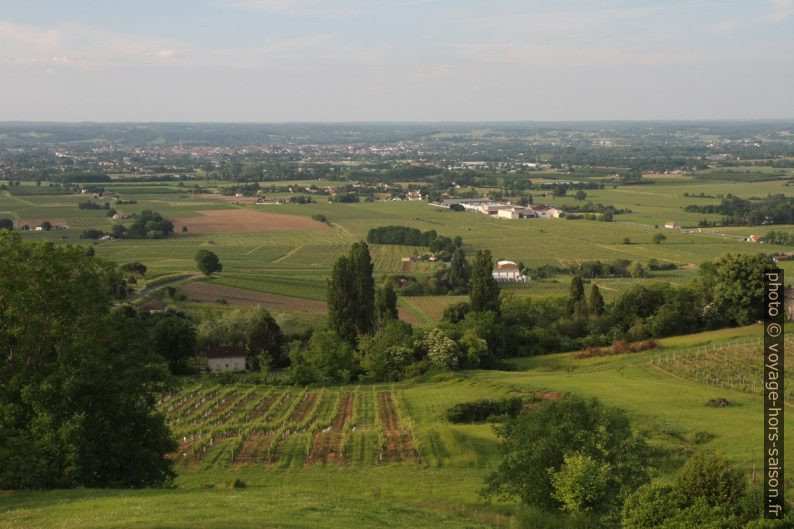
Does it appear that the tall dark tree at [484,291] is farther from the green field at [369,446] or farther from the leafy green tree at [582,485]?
the leafy green tree at [582,485]

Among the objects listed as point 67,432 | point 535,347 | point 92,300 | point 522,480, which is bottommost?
point 535,347

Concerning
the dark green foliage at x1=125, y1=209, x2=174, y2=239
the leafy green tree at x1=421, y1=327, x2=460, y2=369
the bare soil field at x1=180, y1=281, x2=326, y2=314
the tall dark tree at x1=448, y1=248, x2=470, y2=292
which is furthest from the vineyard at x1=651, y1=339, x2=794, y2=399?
the dark green foliage at x1=125, y1=209, x2=174, y2=239

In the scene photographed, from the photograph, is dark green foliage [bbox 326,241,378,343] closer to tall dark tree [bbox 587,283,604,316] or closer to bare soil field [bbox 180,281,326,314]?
bare soil field [bbox 180,281,326,314]

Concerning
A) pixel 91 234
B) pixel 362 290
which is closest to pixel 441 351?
pixel 362 290

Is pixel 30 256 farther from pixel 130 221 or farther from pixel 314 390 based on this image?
pixel 130 221

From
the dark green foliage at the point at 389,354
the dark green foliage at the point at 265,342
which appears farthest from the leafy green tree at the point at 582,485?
the dark green foliage at the point at 265,342

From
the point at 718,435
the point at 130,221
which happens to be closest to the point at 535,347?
the point at 718,435

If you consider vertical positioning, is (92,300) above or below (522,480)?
above
